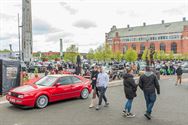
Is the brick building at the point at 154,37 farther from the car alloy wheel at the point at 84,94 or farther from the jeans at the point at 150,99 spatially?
the jeans at the point at 150,99

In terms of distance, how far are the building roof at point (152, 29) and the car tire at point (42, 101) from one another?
9539 cm

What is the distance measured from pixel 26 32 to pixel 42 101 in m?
33.1

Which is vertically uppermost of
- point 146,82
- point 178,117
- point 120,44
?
point 120,44

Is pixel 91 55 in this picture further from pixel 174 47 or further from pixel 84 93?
pixel 84 93

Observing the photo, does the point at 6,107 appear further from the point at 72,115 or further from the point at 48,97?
the point at 72,115

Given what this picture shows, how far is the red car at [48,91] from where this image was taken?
9.80 meters

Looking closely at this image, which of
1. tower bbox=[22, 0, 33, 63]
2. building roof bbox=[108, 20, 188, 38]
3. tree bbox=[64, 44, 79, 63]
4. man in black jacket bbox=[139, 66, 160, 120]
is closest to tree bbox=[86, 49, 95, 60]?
tree bbox=[64, 44, 79, 63]

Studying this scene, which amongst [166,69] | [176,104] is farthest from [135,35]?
[176,104]

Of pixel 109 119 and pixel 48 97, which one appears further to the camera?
pixel 48 97

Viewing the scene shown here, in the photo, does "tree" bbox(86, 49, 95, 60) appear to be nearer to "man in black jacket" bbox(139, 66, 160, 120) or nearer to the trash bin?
the trash bin

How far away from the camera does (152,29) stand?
109 m

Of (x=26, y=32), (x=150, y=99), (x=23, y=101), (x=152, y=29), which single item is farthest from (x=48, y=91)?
(x=152, y=29)

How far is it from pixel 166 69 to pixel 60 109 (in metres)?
23.2

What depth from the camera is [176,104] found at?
11055mm
